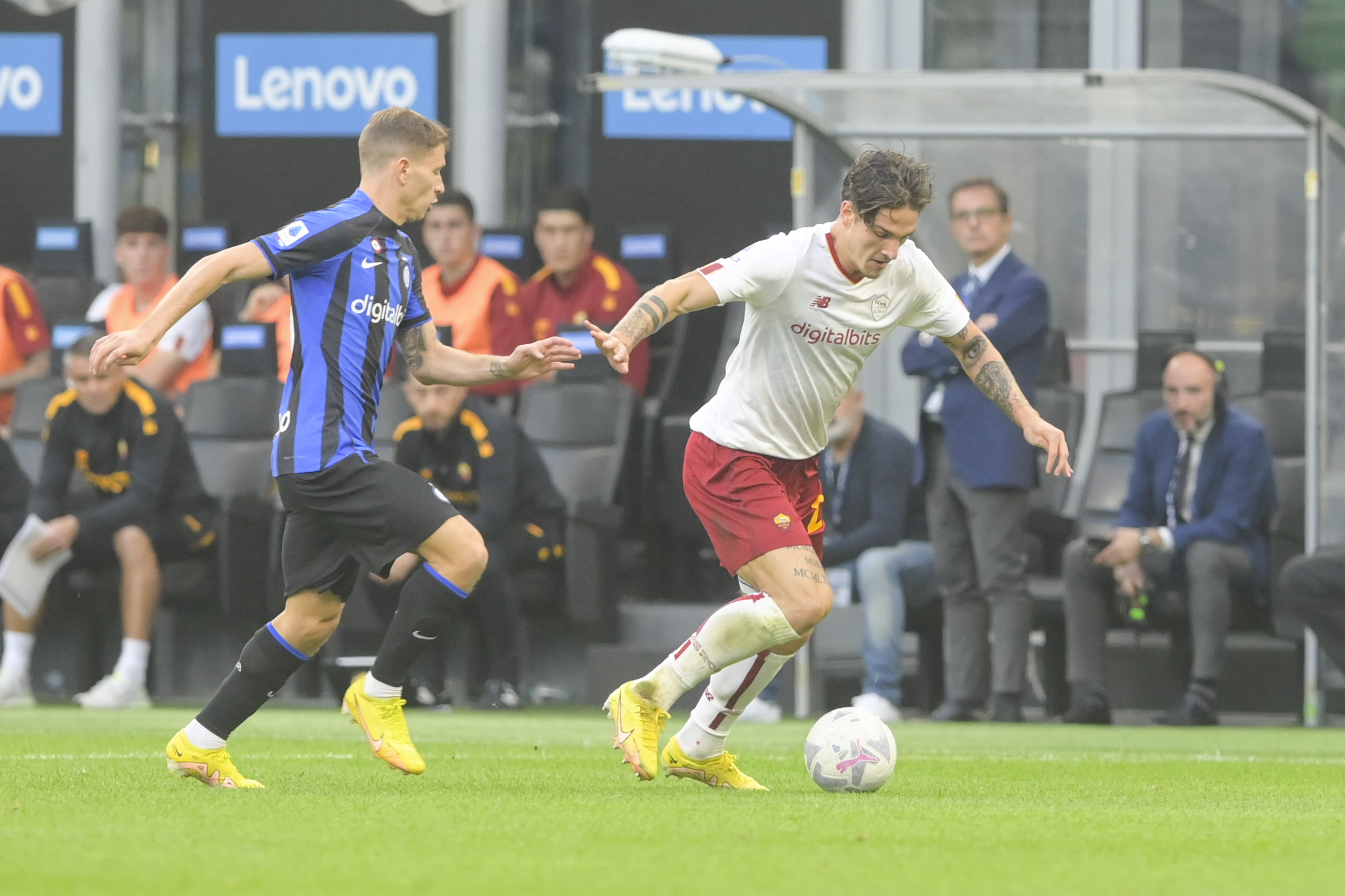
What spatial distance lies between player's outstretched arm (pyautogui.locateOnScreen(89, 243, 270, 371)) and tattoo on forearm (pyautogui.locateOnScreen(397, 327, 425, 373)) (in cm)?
65

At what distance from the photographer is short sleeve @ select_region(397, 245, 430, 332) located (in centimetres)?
632

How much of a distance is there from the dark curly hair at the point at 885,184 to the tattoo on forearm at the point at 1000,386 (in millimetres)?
710

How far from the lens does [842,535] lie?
10430 millimetres

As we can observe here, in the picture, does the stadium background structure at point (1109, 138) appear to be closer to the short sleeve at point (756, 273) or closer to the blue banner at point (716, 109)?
the blue banner at point (716, 109)

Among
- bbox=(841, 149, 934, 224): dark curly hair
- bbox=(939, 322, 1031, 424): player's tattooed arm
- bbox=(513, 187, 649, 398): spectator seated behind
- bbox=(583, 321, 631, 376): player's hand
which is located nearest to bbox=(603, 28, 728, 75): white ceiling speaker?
bbox=(513, 187, 649, 398): spectator seated behind

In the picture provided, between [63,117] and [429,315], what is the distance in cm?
976

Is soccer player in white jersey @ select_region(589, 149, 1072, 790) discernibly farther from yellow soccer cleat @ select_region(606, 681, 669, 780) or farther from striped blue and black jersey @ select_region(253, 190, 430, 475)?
striped blue and black jersey @ select_region(253, 190, 430, 475)

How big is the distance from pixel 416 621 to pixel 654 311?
1.19 meters

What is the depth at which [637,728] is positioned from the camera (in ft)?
20.4

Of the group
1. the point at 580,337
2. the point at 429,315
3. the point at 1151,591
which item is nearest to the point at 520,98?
the point at 580,337

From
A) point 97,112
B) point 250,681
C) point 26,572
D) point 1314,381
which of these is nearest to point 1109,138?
point 1314,381

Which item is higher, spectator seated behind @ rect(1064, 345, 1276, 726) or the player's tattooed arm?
the player's tattooed arm

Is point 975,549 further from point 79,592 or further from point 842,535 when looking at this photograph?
point 79,592

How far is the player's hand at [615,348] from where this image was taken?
5512mm
